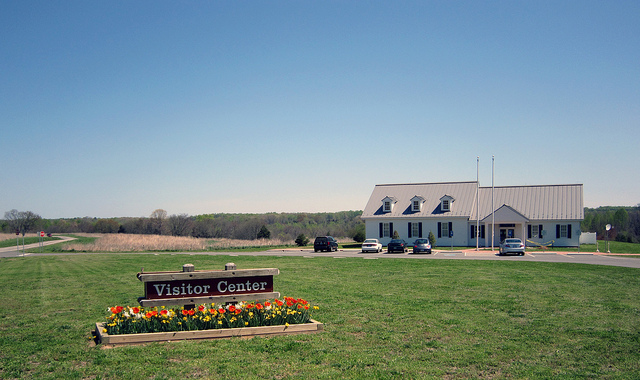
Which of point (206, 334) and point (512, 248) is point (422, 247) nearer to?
point (512, 248)

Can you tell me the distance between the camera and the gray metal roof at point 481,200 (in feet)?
173

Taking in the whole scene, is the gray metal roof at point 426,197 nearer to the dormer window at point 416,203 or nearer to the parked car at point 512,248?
the dormer window at point 416,203

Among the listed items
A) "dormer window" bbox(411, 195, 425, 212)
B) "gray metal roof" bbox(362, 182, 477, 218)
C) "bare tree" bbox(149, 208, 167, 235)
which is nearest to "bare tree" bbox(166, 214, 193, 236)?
"bare tree" bbox(149, 208, 167, 235)

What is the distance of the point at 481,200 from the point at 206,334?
174ft

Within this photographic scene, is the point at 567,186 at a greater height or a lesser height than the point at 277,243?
greater

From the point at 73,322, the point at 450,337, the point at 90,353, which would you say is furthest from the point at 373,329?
the point at 73,322

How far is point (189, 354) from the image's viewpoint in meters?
7.62

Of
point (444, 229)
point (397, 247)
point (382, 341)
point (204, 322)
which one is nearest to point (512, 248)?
point (397, 247)

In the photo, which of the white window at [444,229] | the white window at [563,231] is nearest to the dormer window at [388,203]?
the white window at [444,229]

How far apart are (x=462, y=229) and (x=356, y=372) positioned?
163 feet

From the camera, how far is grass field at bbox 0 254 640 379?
6.89 metres

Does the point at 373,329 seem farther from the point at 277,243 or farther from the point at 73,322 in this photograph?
the point at 277,243

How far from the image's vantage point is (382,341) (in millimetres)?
8602

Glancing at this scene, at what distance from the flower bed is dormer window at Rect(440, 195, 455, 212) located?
48089 millimetres
